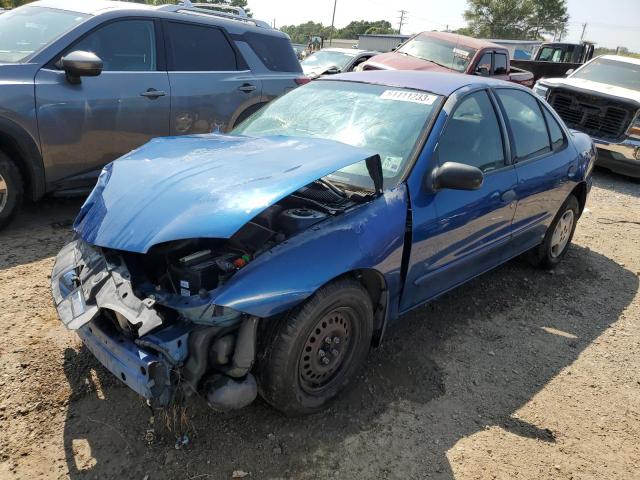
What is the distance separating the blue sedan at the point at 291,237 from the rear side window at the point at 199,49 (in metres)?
1.98

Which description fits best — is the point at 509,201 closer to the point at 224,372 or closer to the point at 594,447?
the point at 594,447

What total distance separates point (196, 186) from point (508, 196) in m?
2.23

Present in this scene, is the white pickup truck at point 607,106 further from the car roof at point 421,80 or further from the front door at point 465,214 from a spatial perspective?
the front door at point 465,214

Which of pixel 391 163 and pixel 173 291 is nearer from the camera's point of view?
pixel 173 291

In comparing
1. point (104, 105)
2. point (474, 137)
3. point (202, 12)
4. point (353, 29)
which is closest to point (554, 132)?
point (474, 137)

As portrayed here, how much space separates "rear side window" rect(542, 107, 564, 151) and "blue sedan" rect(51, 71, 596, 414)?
2.61 feet

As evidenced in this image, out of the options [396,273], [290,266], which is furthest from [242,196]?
[396,273]

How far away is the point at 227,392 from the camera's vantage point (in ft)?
7.11

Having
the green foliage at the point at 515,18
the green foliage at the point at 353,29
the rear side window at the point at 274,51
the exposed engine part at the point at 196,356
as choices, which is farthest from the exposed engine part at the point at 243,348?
the green foliage at the point at 353,29

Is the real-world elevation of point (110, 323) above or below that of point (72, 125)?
below

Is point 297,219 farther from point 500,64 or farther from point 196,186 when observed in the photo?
point 500,64

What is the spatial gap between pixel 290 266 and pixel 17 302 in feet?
7.11

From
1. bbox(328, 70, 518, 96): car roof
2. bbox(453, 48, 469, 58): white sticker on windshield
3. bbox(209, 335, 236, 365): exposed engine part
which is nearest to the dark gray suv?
bbox(328, 70, 518, 96): car roof

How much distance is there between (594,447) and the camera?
270cm
